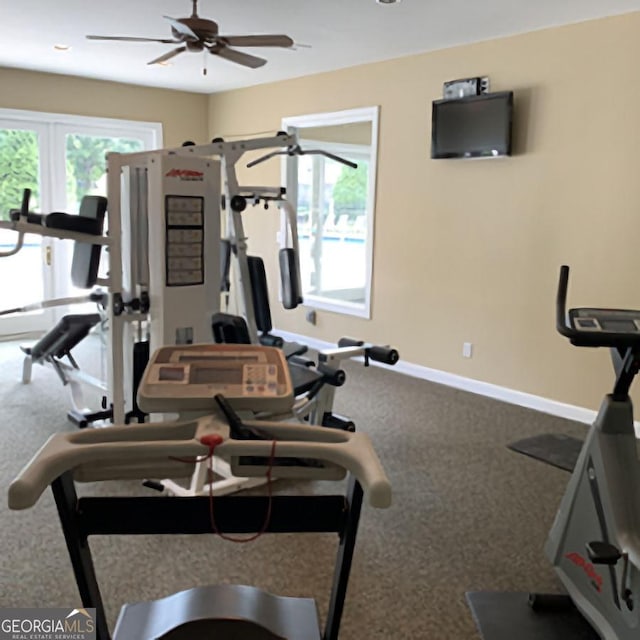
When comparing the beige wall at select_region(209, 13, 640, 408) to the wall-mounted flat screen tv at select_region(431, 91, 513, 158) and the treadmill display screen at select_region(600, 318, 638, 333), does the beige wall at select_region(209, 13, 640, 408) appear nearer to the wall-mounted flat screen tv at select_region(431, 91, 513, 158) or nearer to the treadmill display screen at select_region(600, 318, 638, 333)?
the wall-mounted flat screen tv at select_region(431, 91, 513, 158)

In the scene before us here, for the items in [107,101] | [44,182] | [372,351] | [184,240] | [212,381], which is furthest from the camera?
[107,101]

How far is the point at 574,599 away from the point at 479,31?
11.4ft

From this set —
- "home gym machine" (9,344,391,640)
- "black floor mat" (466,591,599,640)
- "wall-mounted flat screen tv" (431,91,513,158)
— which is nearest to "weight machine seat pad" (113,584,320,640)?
"home gym machine" (9,344,391,640)

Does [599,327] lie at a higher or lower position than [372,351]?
higher

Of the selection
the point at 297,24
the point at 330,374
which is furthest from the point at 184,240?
the point at 297,24

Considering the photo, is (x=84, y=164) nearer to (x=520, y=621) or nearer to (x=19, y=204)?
(x=19, y=204)

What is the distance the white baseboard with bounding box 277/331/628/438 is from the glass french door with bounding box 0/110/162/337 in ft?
9.93

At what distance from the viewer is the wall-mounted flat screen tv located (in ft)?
14.0

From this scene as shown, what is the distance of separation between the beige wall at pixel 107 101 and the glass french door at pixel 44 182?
96 mm

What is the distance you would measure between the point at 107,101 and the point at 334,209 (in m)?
2.48

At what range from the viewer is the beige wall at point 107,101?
19.3 ft

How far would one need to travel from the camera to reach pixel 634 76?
370cm

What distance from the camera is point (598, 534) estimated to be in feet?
6.30

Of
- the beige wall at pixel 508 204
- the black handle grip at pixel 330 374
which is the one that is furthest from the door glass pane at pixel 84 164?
the black handle grip at pixel 330 374
